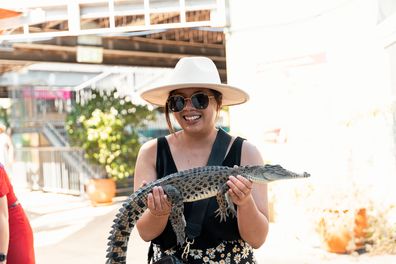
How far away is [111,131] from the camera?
38.2ft

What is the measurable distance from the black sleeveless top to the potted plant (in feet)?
31.4

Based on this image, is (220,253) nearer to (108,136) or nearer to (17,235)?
(17,235)

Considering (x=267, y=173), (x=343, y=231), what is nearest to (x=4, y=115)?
(x=343, y=231)

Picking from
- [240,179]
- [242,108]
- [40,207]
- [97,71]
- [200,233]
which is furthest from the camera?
[97,71]

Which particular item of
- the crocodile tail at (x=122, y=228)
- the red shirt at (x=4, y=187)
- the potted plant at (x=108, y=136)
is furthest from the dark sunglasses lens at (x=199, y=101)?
the potted plant at (x=108, y=136)

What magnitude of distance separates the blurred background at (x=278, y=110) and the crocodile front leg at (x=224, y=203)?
4.42m

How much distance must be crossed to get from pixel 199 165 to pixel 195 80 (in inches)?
13.9

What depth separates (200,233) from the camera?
213cm

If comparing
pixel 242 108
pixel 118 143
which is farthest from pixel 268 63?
pixel 118 143

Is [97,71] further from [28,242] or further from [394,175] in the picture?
[28,242]

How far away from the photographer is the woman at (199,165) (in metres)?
2.08

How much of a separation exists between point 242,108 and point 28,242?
20.6 feet

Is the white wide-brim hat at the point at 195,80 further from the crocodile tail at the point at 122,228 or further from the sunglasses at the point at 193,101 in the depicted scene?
the crocodile tail at the point at 122,228

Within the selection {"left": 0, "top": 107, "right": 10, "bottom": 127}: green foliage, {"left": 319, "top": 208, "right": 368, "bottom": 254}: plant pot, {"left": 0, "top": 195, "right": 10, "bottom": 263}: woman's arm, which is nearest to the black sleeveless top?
Result: {"left": 0, "top": 195, "right": 10, "bottom": 263}: woman's arm
